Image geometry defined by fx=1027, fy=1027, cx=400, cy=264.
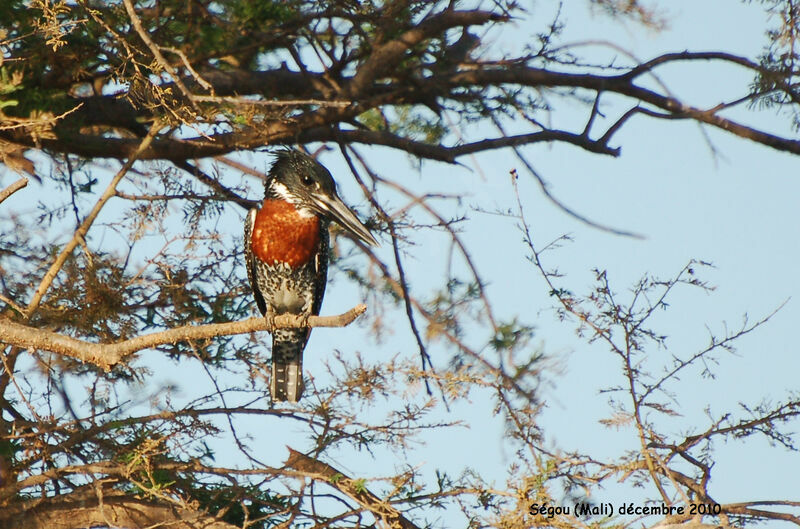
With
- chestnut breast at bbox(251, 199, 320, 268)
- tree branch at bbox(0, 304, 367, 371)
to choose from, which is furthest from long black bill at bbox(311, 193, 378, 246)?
tree branch at bbox(0, 304, 367, 371)

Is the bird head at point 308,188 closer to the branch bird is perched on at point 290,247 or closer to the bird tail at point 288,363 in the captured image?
the branch bird is perched on at point 290,247

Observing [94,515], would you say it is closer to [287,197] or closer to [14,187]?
[14,187]

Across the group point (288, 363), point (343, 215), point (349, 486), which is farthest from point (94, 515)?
point (343, 215)

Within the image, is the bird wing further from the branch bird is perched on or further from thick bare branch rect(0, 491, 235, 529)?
thick bare branch rect(0, 491, 235, 529)

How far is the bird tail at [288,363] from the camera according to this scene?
472 centimetres

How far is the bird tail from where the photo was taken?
4.72 m

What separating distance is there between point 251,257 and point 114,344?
5.28 feet

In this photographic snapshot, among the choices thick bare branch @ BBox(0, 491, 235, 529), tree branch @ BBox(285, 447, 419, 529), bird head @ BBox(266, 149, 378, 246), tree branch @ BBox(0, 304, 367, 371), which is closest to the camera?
tree branch @ BBox(0, 304, 367, 371)

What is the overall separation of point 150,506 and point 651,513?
1.93 m

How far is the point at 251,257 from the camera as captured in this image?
15.7 ft

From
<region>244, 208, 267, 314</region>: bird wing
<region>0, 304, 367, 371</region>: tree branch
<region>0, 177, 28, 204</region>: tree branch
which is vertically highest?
<region>244, 208, 267, 314</region>: bird wing

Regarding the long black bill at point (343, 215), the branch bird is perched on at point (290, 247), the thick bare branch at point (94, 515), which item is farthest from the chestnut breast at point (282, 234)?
the thick bare branch at point (94, 515)

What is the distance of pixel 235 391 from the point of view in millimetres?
4238

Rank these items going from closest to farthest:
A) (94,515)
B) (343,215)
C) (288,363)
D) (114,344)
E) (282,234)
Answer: (114,344) < (94,515) < (343,215) < (282,234) < (288,363)
